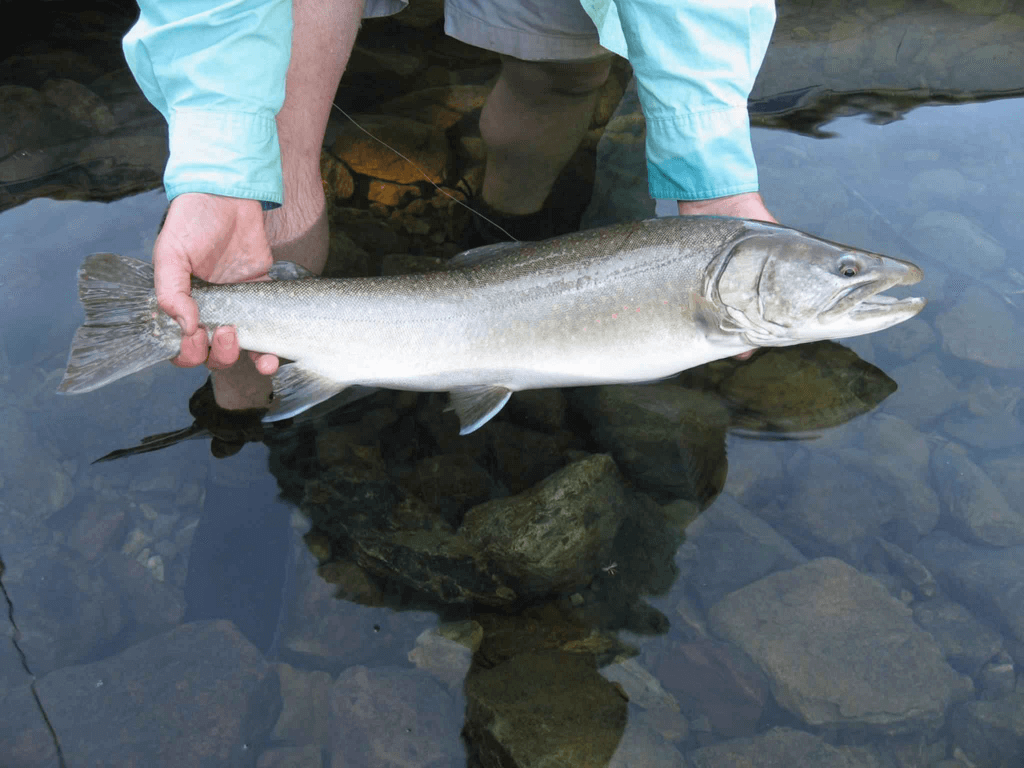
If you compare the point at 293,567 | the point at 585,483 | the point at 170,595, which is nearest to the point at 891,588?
the point at 585,483

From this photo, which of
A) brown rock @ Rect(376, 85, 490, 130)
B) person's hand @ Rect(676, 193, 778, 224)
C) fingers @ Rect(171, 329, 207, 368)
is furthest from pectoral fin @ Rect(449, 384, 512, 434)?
brown rock @ Rect(376, 85, 490, 130)

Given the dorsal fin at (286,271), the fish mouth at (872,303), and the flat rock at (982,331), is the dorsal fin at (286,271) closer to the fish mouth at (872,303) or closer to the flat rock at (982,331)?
the fish mouth at (872,303)

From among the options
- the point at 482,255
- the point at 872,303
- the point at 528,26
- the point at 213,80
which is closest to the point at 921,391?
the point at 872,303

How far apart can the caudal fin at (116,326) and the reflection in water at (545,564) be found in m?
0.56

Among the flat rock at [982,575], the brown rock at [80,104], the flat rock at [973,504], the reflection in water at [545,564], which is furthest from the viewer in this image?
the brown rock at [80,104]

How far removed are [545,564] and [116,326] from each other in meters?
1.83

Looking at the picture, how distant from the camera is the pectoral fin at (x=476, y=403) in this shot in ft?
9.78

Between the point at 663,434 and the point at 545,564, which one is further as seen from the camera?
the point at 663,434

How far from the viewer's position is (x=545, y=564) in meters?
2.69

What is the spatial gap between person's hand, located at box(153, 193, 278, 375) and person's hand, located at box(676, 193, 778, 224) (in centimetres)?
179

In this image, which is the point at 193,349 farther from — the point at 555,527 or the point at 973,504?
the point at 973,504

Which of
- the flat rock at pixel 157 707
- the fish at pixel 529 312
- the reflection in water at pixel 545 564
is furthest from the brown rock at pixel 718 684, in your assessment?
the flat rock at pixel 157 707

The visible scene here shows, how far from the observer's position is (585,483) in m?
2.87

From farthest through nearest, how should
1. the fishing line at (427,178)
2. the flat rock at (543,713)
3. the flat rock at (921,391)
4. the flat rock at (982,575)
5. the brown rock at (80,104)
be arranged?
the brown rock at (80,104) < the fishing line at (427,178) < the flat rock at (921,391) < the flat rock at (982,575) < the flat rock at (543,713)
